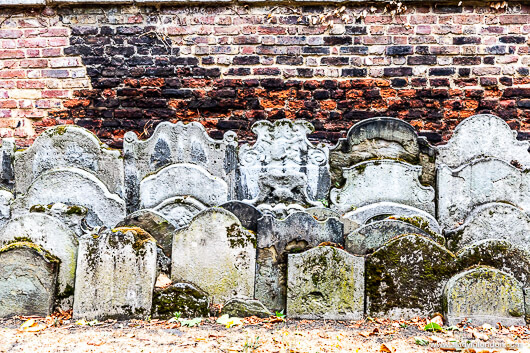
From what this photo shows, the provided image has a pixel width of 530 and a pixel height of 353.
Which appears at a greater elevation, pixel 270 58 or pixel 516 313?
pixel 270 58

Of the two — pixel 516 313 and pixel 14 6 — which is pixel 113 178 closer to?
pixel 14 6

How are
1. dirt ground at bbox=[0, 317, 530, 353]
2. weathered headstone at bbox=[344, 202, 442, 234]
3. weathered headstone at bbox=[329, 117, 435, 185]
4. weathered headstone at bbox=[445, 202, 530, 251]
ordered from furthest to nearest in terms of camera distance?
weathered headstone at bbox=[329, 117, 435, 185] < weathered headstone at bbox=[344, 202, 442, 234] < weathered headstone at bbox=[445, 202, 530, 251] < dirt ground at bbox=[0, 317, 530, 353]

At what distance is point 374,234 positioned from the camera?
4305mm

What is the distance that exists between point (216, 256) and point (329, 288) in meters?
0.90

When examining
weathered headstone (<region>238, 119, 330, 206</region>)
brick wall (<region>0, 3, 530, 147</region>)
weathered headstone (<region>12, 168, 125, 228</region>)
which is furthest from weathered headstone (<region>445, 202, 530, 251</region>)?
weathered headstone (<region>12, 168, 125, 228</region>)

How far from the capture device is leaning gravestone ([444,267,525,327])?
366cm

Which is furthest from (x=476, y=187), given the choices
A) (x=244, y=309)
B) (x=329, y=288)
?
(x=244, y=309)

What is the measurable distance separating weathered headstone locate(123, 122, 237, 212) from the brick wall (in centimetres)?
89

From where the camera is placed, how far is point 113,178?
5242mm

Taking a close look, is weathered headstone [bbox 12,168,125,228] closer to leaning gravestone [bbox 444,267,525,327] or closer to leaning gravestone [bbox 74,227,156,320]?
leaning gravestone [bbox 74,227,156,320]

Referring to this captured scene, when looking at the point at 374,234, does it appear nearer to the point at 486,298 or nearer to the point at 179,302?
the point at 486,298

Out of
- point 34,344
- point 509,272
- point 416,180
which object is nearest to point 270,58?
point 416,180

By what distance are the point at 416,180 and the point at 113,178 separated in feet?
9.85

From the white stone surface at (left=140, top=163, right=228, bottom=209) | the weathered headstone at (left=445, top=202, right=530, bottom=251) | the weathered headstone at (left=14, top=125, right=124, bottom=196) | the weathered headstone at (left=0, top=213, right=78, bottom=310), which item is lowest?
the weathered headstone at (left=0, top=213, right=78, bottom=310)
